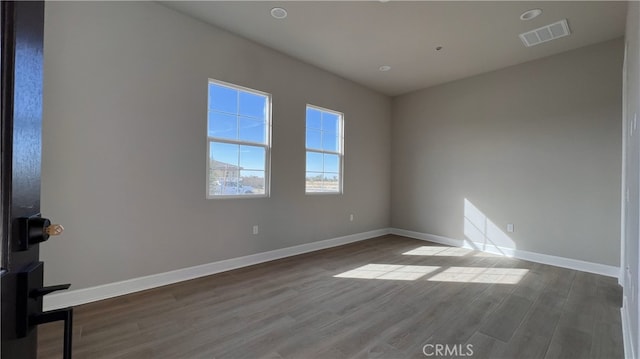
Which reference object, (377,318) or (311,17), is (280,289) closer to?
(377,318)

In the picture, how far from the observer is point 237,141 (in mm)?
3602

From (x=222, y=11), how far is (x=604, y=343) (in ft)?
14.8

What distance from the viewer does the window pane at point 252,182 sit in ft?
12.1

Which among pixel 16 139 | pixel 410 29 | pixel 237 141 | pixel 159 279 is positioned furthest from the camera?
pixel 237 141

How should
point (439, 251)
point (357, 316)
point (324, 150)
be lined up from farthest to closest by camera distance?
point (324, 150), point (439, 251), point (357, 316)

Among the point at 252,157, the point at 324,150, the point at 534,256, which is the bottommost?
the point at 534,256

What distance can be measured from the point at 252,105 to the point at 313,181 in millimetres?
1554

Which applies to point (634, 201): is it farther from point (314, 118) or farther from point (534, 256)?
point (314, 118)

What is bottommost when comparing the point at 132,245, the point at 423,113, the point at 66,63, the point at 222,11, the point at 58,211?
the point at 132,245

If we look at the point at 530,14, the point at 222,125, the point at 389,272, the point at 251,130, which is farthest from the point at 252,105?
the point at 530,14

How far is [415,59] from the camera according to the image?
4.13m

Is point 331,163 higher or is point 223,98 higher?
point 223,98

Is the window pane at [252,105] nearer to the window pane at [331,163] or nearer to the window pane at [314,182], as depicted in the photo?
the window pane at [314,182]

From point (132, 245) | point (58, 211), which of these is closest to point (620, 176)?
point (132, 245)
